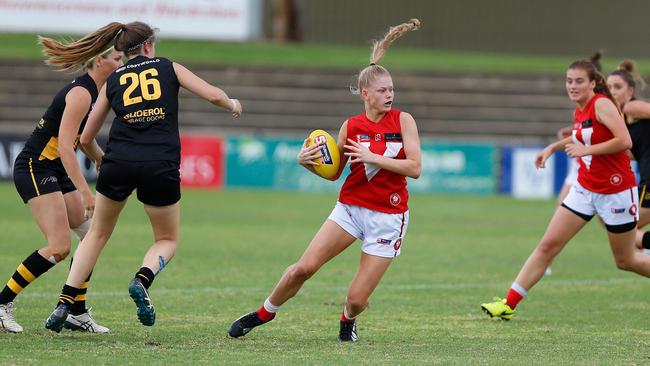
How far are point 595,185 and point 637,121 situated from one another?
151cm

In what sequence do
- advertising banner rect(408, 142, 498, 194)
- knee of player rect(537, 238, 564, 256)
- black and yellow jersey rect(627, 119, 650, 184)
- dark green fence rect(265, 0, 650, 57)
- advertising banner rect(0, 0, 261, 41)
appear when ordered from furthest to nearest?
1. dark green fence rect(265, 0, 650, 57)
2. advertising banner rect(0, 0, 261, 41)
3. advertising banner rect(408, 142, 498, 194)
4. black and yellow jersey rect(627, 119, 650, 184)
5. knee of player rect(537, 238, 564, 256)

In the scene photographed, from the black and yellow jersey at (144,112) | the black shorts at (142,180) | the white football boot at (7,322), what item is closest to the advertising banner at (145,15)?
the white football boot at (7,322)

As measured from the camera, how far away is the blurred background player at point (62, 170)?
7.46 m

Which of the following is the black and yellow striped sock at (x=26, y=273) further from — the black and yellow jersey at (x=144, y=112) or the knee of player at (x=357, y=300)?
the knee of player at (x=357, y=300)

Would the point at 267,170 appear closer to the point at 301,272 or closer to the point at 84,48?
the point at 84,48

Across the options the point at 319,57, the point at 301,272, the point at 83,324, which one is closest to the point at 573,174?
the point at 301,272

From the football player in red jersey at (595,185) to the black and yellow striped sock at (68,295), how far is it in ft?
11.0

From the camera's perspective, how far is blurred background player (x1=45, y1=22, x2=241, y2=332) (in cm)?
710

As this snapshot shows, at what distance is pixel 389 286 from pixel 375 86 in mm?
3888

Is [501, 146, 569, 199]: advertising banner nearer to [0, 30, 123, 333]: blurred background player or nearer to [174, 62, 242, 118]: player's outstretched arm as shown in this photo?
[0, 30, 123, 333]: blurred background player

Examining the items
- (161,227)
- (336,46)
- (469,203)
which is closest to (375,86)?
(161,227)

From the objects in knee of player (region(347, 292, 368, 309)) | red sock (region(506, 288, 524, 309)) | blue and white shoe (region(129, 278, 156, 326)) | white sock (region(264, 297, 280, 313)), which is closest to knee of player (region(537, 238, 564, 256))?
→ red sock (region(506, 288, 524, 309))

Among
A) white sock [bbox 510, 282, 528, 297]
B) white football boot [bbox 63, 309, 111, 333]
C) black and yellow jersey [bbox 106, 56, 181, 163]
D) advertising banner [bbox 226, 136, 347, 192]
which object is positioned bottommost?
advertising banner [bbox 226, 136, 347, 192]

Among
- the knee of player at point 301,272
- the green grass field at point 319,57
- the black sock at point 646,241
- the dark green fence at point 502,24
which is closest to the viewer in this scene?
the knee of player at point 301,272
